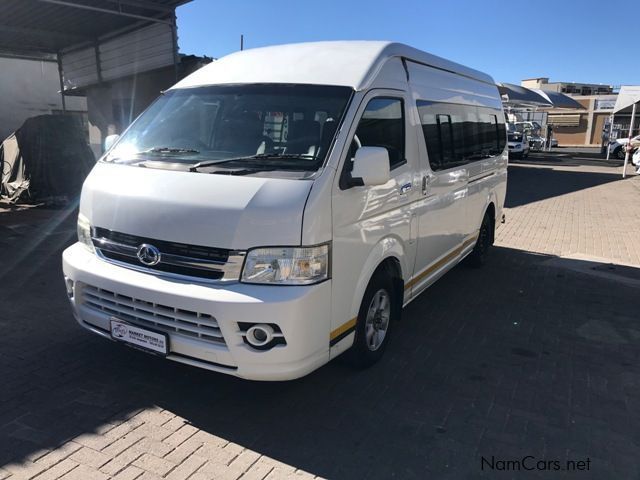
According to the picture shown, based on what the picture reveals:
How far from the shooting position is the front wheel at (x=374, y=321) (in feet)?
12.2

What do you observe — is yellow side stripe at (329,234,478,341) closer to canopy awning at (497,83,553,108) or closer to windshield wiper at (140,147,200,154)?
windshield wiper at (140,147,200,154)

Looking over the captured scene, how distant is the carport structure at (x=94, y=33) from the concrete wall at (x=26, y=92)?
26.8ft

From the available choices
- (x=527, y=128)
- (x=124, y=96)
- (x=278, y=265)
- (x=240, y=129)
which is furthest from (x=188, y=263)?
(x=527, y=128)

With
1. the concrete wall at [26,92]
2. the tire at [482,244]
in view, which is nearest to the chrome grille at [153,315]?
the tire at [482,244]

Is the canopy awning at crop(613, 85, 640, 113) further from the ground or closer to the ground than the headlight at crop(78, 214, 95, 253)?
further from the ground

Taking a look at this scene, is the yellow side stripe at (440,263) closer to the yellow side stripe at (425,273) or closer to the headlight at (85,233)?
the yellow side stripe at (425,273)

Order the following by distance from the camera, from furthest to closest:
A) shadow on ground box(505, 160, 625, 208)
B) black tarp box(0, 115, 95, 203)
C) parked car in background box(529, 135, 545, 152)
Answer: parked car in background box(529, 135, 545, 152) < shadow on ground box(505, 160, 625, 208) < black tarp box(0, 115, 95, 203)

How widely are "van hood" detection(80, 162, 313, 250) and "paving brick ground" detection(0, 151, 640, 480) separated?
120cm

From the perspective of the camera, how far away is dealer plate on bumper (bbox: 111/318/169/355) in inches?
124

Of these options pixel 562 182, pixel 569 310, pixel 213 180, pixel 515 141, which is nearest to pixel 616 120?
pixel 515 141

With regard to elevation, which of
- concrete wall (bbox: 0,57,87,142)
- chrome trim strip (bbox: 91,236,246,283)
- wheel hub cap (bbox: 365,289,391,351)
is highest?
concrete wall (bbox: 0,57,87,142)

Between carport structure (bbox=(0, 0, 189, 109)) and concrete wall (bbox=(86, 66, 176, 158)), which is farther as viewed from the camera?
concrete wall (bbox=(86, 66, 176, 158))

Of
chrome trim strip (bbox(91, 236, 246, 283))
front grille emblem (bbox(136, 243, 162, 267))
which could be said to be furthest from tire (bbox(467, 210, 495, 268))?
front grille emblem (bbox(136, 243, 162, 267))

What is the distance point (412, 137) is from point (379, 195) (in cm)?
88
